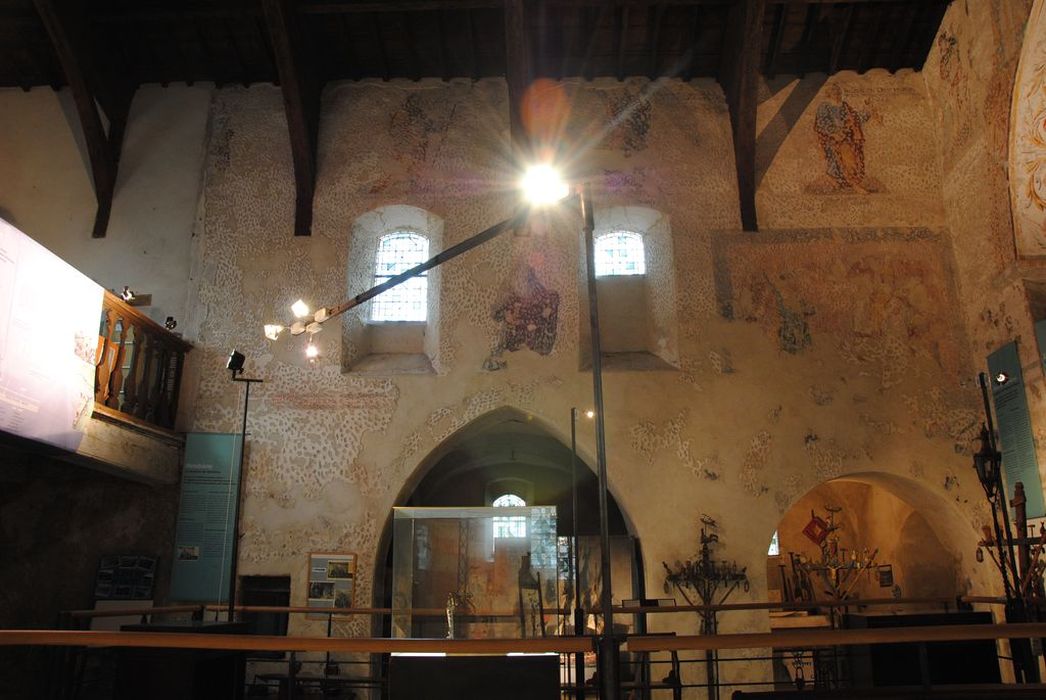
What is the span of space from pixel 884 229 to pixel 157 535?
9.94 m

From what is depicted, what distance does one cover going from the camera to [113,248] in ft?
35.4

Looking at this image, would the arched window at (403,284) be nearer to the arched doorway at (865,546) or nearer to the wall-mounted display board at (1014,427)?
the arched doorway at (865,546)

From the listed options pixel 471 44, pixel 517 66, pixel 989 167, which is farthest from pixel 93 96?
pixel 989 167

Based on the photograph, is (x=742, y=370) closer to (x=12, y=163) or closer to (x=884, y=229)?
(x=884, y=229)

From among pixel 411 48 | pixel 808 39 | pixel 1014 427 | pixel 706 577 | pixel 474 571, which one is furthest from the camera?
pixel 411 48

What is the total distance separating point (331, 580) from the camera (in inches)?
380

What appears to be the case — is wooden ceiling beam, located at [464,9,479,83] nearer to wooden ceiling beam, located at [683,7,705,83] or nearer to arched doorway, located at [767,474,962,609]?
wooden ceiling beam, located at [683,7,705,83]

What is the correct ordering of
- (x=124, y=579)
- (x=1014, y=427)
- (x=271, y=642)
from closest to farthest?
(x=271, y=642), (x=1014, y=427), (x=124, y=579)

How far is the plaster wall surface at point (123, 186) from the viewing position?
10711mm

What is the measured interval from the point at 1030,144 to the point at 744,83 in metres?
3.29

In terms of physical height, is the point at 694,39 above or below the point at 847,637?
above

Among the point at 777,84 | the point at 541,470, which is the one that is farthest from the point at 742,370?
the point at 541,470

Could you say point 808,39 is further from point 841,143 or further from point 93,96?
point 93,96

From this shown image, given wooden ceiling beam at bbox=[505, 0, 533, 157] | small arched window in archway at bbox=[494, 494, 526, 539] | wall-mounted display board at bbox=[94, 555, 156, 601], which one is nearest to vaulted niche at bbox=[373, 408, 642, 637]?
small arched window in archway at bbox=[494, 494, 526, 539]
